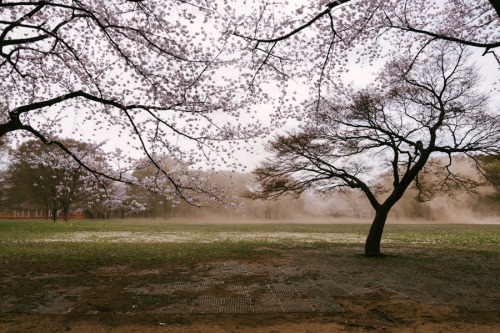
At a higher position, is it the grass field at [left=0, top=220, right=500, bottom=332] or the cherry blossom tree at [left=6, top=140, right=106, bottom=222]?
the cherry blossom tree at [left=6, top=140, right=106, bottom=222]

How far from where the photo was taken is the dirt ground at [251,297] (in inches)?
176

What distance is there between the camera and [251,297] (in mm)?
5828

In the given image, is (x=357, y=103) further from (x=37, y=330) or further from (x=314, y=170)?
(x=37, y=330)

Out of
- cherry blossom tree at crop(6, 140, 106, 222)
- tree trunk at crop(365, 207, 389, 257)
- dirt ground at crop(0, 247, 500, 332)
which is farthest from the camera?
cherry blossom tree at crop(6, 140, 106, 222)

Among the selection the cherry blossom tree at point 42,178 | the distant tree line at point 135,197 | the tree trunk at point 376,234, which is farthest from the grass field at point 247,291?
the cherry blossom tree at point 42,178

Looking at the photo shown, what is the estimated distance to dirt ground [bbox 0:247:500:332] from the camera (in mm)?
Answer: 4473

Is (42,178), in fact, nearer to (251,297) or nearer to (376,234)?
(376,234)

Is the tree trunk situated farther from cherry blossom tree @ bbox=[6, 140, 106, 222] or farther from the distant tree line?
cherry blossom tree @ bbox=[6, 140, 106, 222]

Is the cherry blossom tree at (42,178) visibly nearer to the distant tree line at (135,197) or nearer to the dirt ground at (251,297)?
the distant tree line at (135,197)

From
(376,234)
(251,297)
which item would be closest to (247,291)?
(251,297)

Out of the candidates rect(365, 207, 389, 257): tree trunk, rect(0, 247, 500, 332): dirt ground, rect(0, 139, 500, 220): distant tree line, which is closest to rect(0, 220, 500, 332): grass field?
rect(0, 247, 500, 332): dirt ground

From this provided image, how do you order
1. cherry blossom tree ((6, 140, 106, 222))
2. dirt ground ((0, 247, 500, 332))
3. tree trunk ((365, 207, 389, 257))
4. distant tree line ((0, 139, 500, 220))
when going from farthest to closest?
cherry blossom tree ((6, 140, 106, 222)) → distant tree line ((0, 139, 500, 220)) → tree trunk ((365, 207, 389, 257)) → dirt ground ((0, 247, 500, 332))

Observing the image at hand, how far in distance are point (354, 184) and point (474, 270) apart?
4464 millimetres

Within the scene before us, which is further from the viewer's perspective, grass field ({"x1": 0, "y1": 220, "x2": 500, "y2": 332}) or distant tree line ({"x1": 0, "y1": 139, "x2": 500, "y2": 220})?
distant tree line ({"x1": 0, "y1": 139, "x2": 500, "y2": 220})
